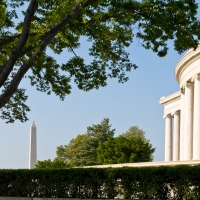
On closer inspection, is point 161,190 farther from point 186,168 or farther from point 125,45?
point 125,45

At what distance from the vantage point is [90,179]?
102 feet

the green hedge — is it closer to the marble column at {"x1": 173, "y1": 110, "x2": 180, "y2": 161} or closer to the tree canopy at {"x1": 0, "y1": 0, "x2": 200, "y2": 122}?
the tree canopy at {"x1": 0, "y1": 0, "x2": 200, "y2": 122}

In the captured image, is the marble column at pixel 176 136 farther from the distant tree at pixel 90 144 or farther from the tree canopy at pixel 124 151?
the distant tree at pixel 90 144

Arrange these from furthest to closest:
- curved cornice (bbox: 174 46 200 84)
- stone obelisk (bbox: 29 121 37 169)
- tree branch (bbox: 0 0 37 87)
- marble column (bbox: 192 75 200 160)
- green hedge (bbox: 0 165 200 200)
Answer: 1. stone obelisk (bbox: 29 121 37 169)
2. curved cornice (bbox: 174 46 200 84)
3. marble column (bbox: 192 75 200 160)
4. green hedge (bbox: 0 165 200 200)
5. tree branch (bbox: 0 0 37 87)

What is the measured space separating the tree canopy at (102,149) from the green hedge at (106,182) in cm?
5287

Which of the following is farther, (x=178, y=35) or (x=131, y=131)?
(x=131, y=131)

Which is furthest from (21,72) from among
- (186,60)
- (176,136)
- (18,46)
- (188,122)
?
(176,136)

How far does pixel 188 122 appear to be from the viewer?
215ft

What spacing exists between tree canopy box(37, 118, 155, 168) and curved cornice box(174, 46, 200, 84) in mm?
24815

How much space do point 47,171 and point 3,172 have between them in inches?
138

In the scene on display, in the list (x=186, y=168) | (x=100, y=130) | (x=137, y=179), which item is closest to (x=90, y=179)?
(x=137, y=179)

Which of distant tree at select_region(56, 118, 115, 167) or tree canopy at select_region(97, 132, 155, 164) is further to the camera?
distant tree at select_region(56, 118, 115, 167)

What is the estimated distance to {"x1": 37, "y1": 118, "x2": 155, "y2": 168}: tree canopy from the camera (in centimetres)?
9219

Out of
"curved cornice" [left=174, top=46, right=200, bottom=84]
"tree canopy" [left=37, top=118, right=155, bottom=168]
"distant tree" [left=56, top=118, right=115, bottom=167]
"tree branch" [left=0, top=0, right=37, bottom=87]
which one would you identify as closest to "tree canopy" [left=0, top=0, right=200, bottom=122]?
"tree branch" [left=0, top=0, right=37, bottom=87]
